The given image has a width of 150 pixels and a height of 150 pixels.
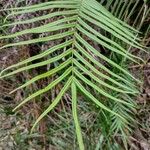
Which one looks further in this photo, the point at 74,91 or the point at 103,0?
the point at 103,0

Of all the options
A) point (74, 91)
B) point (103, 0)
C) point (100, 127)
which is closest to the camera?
point (74, 91)

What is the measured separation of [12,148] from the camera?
58.4 inches

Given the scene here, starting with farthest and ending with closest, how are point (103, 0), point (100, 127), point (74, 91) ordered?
point (100, 127) < point (103, 0) < point (74, 91)

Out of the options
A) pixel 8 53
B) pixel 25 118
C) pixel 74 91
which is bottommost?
pixel 25 118

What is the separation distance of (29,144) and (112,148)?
300 mm

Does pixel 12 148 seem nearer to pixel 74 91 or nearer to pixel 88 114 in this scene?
pixel 88 114

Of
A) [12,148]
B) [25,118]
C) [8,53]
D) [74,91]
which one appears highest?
[74,91]

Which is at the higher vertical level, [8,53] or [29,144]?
[8,53]

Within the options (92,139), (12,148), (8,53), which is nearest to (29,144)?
(12,148)

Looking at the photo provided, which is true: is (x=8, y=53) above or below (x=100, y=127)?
above

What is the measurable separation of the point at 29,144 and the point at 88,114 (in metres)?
0.24

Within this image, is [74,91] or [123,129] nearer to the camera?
[74,91]

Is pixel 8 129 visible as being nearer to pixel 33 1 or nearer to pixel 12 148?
pixel 12 148

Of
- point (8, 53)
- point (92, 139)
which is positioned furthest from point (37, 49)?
point (92, 139)
